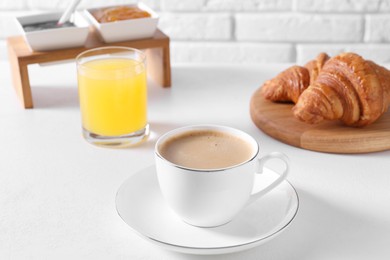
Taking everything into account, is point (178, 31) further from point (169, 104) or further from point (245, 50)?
point (169, 104)

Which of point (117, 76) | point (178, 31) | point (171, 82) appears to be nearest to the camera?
point (117, 76)

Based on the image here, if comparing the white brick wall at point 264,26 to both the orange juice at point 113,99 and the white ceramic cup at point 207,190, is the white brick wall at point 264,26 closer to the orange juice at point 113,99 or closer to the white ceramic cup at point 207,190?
the orange juice at point 113,99

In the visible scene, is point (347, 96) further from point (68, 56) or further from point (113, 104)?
point (68, 56)

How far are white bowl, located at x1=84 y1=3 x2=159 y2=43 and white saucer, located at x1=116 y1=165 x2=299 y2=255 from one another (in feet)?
1.45

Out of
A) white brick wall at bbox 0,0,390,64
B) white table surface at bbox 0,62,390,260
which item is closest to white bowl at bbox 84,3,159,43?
white table surface at bbox 0,62,390,260

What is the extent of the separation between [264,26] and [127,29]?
937mm

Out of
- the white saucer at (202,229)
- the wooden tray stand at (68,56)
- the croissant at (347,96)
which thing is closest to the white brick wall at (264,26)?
the wooden tray stand at (68,56)

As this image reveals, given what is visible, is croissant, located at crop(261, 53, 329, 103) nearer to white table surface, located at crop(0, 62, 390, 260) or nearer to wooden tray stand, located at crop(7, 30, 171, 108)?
white table surface, located at crop(0, 62, 390, 260)

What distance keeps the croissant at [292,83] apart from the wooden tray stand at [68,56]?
248 mm

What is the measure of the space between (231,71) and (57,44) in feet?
1.33

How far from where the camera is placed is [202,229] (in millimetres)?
802

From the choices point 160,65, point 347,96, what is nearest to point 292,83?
point 347,96

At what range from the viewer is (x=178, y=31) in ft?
7.04

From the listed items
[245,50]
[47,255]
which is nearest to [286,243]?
[47,255]
